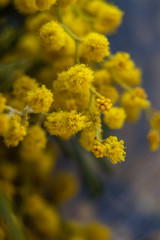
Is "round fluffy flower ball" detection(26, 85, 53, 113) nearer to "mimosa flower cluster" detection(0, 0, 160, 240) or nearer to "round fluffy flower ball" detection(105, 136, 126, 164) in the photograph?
"mimosa flower cluster" detection(0, 0, 160, 240)

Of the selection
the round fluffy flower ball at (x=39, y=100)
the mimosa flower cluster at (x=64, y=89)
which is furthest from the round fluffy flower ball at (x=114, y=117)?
the round fluffy flower ball at (x=39, y=100)

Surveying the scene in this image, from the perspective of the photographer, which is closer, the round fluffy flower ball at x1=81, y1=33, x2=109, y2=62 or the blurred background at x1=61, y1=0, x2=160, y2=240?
the round fluffy flower ball at x1=81, y1=33, x2=109, y2=62

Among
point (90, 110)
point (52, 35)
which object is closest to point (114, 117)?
point (90, 110)

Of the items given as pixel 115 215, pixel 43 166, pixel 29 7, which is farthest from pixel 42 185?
pixel 29 7

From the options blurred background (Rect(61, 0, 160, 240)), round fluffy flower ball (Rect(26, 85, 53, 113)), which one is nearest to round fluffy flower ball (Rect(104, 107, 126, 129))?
round fluffy flower ball (Rect(26, 85, 53, 113))

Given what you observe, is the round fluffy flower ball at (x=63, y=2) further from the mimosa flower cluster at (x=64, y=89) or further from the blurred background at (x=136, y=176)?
the blurred background at (x=136, y=176)

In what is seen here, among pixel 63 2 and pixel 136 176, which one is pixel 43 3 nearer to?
pixel 63 2
